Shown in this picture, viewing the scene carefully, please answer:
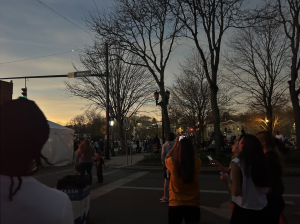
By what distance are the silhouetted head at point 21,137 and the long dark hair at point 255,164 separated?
239cm

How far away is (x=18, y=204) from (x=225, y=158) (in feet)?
47.1

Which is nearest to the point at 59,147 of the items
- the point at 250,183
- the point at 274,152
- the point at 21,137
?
the point at 274,152

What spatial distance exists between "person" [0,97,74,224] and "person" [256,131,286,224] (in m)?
2.73

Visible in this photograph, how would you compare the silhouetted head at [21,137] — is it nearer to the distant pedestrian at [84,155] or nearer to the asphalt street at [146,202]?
the asphalt street at [146,202]

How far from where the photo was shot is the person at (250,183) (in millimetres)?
2928

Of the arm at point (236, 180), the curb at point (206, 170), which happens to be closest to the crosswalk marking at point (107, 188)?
the curb at point (206, 170)

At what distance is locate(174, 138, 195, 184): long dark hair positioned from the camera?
130 inches

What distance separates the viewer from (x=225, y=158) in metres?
14.4

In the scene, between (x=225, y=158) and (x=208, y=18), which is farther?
(x=208, y=18)

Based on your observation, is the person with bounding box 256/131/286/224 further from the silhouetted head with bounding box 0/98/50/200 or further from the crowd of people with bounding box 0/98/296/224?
the silhouetted head with bounding box 0/98/50/200

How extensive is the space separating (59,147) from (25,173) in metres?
17.0

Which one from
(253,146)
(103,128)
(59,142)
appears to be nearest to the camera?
(253,146)

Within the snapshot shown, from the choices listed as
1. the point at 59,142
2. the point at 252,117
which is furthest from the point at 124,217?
the point at 252,117

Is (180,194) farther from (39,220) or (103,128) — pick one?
(103,128)
